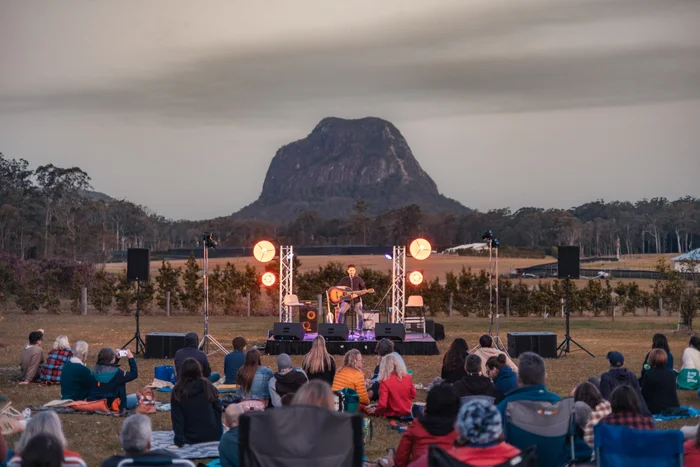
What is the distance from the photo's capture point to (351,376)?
9570mm

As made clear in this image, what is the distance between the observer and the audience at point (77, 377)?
9.91 metres

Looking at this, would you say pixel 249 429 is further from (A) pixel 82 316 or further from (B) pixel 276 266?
(B) pixel 276 266

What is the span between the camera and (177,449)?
7504mm

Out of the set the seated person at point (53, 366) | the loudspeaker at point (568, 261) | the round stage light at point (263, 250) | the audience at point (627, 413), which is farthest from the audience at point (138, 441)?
the round stage light at point (263, 250)

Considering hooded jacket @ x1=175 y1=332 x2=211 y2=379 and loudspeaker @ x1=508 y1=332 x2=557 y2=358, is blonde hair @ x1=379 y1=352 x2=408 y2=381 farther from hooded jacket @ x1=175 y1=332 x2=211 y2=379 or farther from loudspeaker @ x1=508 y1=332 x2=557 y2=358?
loudspeaker @ x1=508 y1=332 x2=557 y2=358

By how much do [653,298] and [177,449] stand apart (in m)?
25.5

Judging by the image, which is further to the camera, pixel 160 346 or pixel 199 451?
pixel 160 346

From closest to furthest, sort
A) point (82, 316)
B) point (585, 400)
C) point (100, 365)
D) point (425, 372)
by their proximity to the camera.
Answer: point (585, 400) → point (100, 365) → point (425, 372) → point (82, 316)

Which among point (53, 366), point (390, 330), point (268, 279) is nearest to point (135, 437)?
point (53, 366)

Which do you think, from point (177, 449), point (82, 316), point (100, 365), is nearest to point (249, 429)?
point (177, 449)

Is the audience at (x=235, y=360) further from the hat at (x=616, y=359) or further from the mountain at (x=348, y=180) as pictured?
the mountain at (x=348, y=180)

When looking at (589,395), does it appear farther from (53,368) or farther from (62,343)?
(53,368)

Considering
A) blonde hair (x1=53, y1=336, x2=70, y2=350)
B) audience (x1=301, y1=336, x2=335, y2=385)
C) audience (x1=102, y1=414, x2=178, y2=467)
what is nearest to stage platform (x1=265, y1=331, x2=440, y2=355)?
blonde hair (x1=53, y1=336, x2=70, y2=350)

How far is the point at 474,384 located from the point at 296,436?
3672 millimetres
